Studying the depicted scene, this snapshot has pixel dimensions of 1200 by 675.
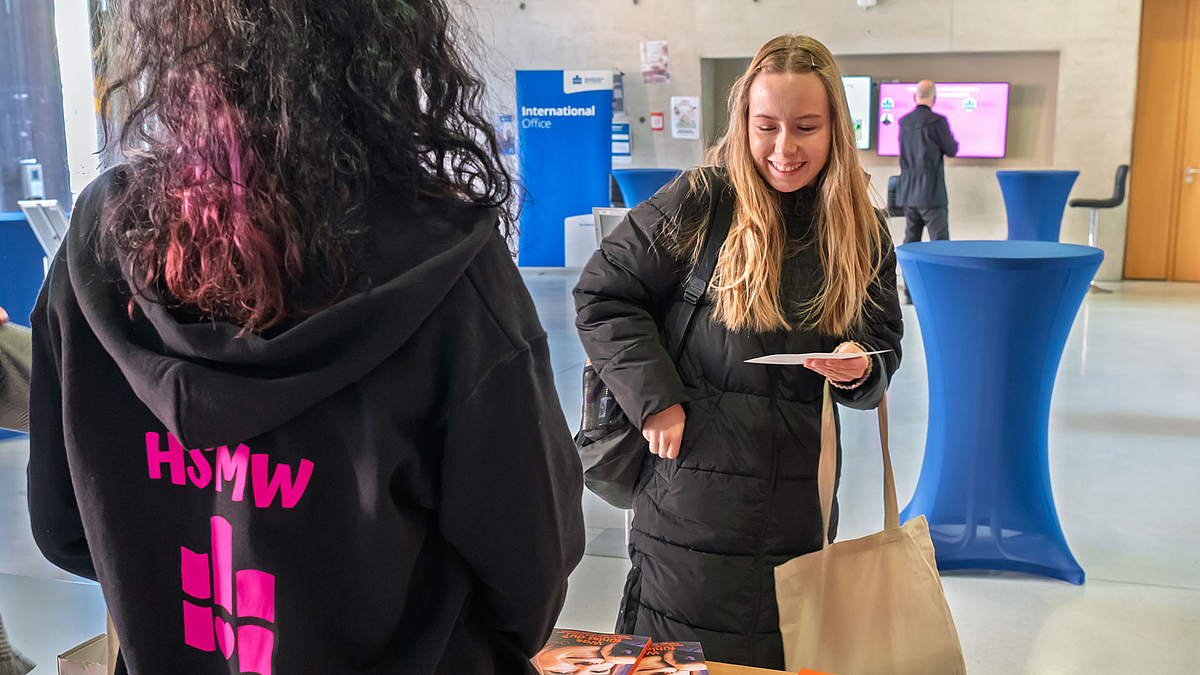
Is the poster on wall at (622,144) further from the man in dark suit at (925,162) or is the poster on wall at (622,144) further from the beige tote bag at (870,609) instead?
the beige tote bag at (870,609)

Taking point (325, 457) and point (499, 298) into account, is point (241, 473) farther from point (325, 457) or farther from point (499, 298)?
point (499, 298)

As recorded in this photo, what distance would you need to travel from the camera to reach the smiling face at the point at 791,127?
1.73m

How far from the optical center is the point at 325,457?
0.82 metres

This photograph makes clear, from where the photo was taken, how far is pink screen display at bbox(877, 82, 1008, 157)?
33.7ft

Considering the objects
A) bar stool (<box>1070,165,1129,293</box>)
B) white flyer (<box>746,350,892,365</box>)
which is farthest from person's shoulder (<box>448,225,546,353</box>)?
bar stool (<box>1070,165,1129,293</box>)

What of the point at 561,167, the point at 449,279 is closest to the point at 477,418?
the point at 449,279

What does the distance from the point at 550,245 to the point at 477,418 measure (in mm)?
9945

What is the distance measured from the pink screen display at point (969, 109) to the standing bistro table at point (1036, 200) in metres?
2.19

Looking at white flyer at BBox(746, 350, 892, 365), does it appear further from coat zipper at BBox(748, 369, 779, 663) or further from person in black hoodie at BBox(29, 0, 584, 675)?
person in black hoodie at BBox(29, 0, 584, 675)

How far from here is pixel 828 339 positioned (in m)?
1.77

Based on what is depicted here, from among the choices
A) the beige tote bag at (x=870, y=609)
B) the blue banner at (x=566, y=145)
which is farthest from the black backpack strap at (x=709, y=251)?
the blue banner at (x=566, y=145)

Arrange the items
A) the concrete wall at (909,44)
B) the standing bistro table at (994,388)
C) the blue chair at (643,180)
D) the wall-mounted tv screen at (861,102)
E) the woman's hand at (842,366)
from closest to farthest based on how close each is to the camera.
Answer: the woman's hand at (842,366) < the standing bistro table at (994,388) < the blue chair at (643,180) < the concrete wall at (909,44) < the wall-mounted tv screen at (861,102)

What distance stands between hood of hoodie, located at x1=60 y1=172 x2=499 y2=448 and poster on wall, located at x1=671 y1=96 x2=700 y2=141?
1076 cm

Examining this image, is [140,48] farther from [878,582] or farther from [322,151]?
[878,582]
